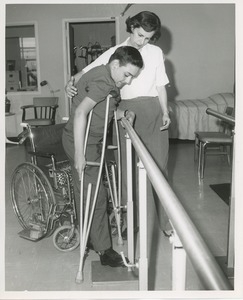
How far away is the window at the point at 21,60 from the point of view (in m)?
6.07

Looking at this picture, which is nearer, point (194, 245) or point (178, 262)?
point (194, 245)

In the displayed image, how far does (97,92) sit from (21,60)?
6.04 metres

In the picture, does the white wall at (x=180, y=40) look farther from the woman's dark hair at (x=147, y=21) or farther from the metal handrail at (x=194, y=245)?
the metal handrail at (x=194, y=245)

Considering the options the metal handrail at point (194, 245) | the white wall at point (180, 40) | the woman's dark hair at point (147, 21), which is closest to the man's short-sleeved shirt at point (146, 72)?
the woman's dark hair at point (147, 21)

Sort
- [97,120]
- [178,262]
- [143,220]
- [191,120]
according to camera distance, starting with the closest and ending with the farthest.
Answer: [178,262] → [143,220] → [97,120] → [191,120]

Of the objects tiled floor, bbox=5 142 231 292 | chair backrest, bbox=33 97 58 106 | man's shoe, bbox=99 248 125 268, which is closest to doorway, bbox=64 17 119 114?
chair backrest, bbox=33 97 58 106

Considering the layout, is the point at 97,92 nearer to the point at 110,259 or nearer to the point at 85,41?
the point at 110,259

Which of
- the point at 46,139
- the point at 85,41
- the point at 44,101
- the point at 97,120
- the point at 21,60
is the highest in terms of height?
the point at 85,41

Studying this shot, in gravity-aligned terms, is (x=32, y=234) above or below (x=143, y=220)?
below

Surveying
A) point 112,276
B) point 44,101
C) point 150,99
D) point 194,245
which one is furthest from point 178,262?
point 44,101

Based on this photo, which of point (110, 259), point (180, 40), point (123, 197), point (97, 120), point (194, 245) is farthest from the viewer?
point (180, 40)

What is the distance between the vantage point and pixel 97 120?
5.16ft

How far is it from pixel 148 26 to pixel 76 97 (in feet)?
1.75

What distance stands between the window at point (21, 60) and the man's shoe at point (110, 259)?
189 inches
